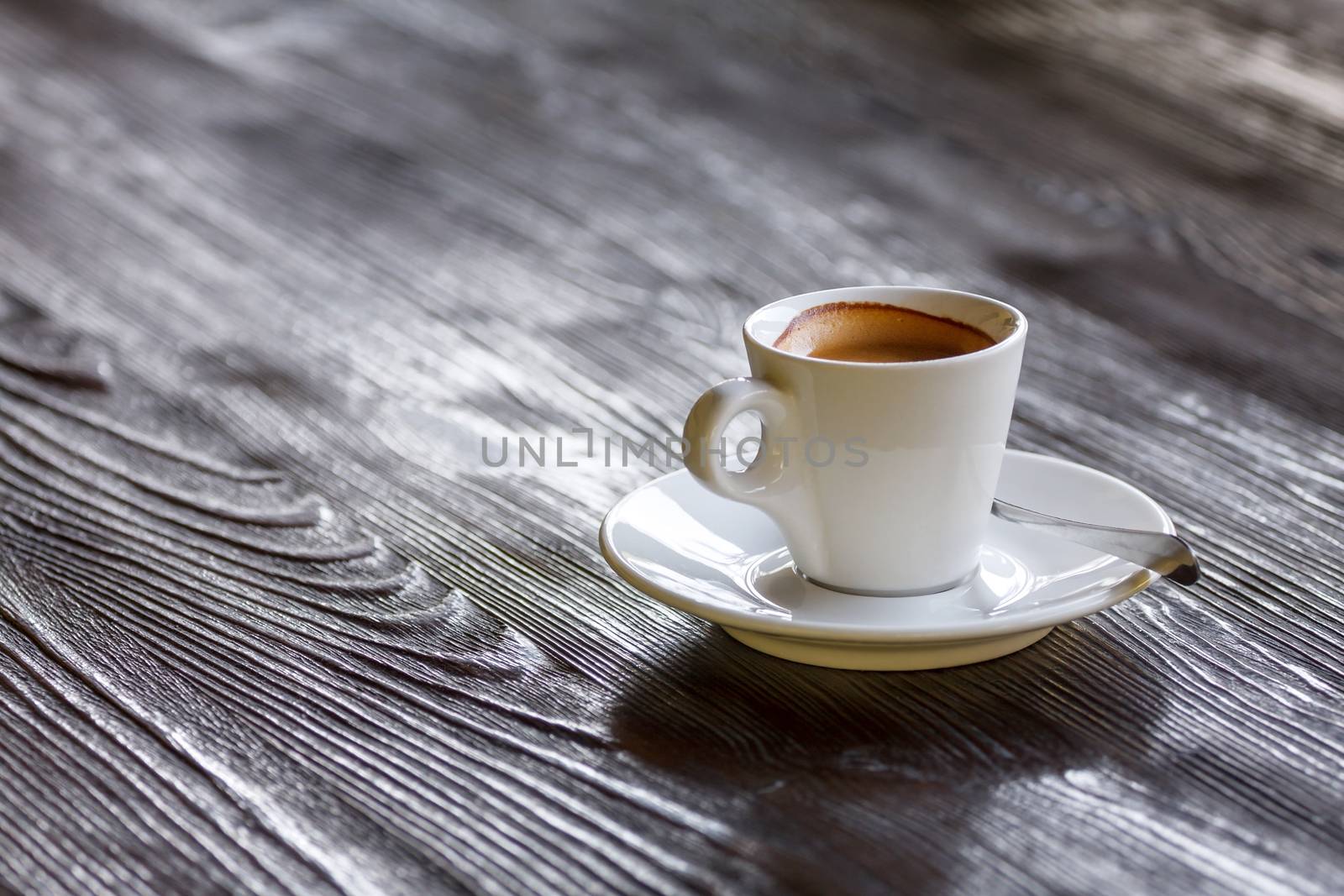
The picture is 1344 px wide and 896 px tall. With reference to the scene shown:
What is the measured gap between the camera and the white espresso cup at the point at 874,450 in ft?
1.55

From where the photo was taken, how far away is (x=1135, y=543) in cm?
50

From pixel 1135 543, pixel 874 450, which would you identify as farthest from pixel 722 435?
pixel 1135 543

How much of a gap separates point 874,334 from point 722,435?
0.09 m

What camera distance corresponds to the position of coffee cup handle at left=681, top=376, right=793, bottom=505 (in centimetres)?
48

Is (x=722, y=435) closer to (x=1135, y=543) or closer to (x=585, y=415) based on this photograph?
(x=1135, y=543)

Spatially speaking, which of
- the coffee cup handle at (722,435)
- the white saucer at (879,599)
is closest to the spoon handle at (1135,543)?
the white saucer at (879,599)

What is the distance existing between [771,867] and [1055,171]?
1.02m

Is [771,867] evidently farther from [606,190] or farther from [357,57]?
[357,57]

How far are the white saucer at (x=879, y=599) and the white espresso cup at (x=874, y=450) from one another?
0.02 m

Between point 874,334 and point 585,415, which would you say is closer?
point 874,334

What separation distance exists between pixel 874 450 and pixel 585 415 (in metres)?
0.35

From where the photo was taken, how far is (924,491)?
49 cm

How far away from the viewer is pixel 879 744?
17.5 inches

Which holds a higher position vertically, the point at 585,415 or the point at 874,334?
the point at 874,334
